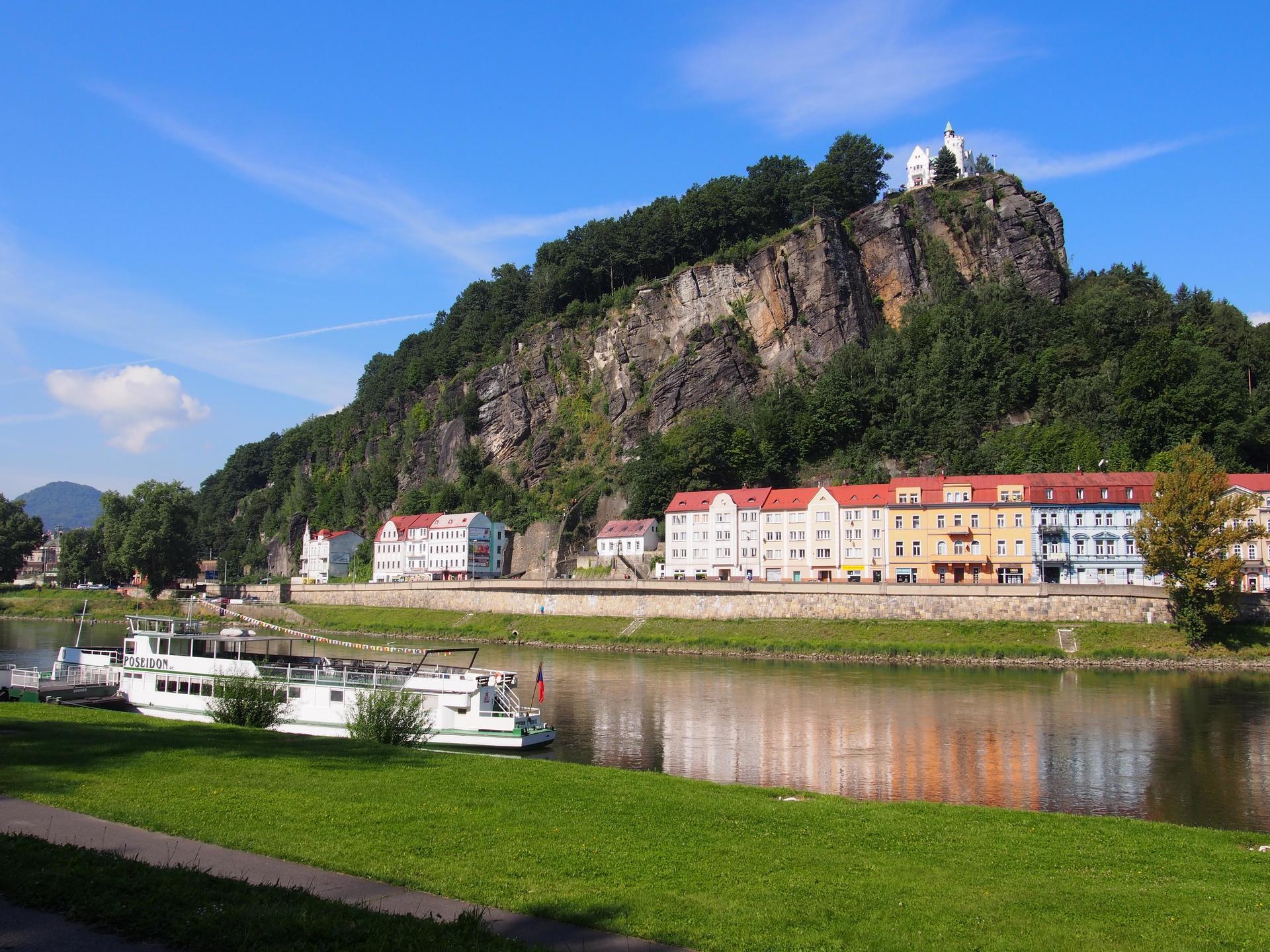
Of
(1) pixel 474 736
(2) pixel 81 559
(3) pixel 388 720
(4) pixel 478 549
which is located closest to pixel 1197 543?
(1) pixel 474 736

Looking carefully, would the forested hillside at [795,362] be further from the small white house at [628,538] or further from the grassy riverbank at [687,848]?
the grassy riverbank at [687,848]

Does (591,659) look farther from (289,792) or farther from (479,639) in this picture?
(289,792)

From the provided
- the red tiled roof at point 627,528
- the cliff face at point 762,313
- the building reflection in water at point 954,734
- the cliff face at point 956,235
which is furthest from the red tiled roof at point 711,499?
the cliff face at point 956,235

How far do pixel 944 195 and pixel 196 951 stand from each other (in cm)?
12293

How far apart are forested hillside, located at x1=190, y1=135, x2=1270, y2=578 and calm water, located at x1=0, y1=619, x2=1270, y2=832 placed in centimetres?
3892

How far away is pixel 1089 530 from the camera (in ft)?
239

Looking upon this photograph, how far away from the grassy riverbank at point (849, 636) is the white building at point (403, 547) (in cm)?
2886

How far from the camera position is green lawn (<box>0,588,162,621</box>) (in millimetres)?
97750

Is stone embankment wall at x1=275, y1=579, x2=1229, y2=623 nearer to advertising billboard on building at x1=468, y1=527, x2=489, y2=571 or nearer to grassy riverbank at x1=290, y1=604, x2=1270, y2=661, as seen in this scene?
grassy riverbank at x1=290, y1=604, x2=1270, y2=661

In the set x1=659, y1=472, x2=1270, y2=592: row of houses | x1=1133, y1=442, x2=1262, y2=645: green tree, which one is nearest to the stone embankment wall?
x1=1133, y1=442, x2=1262, y2=645: green tree

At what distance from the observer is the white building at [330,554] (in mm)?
126875

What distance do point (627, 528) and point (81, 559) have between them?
7291 cm

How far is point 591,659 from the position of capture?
209 ft

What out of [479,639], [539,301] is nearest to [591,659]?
[479,639]
